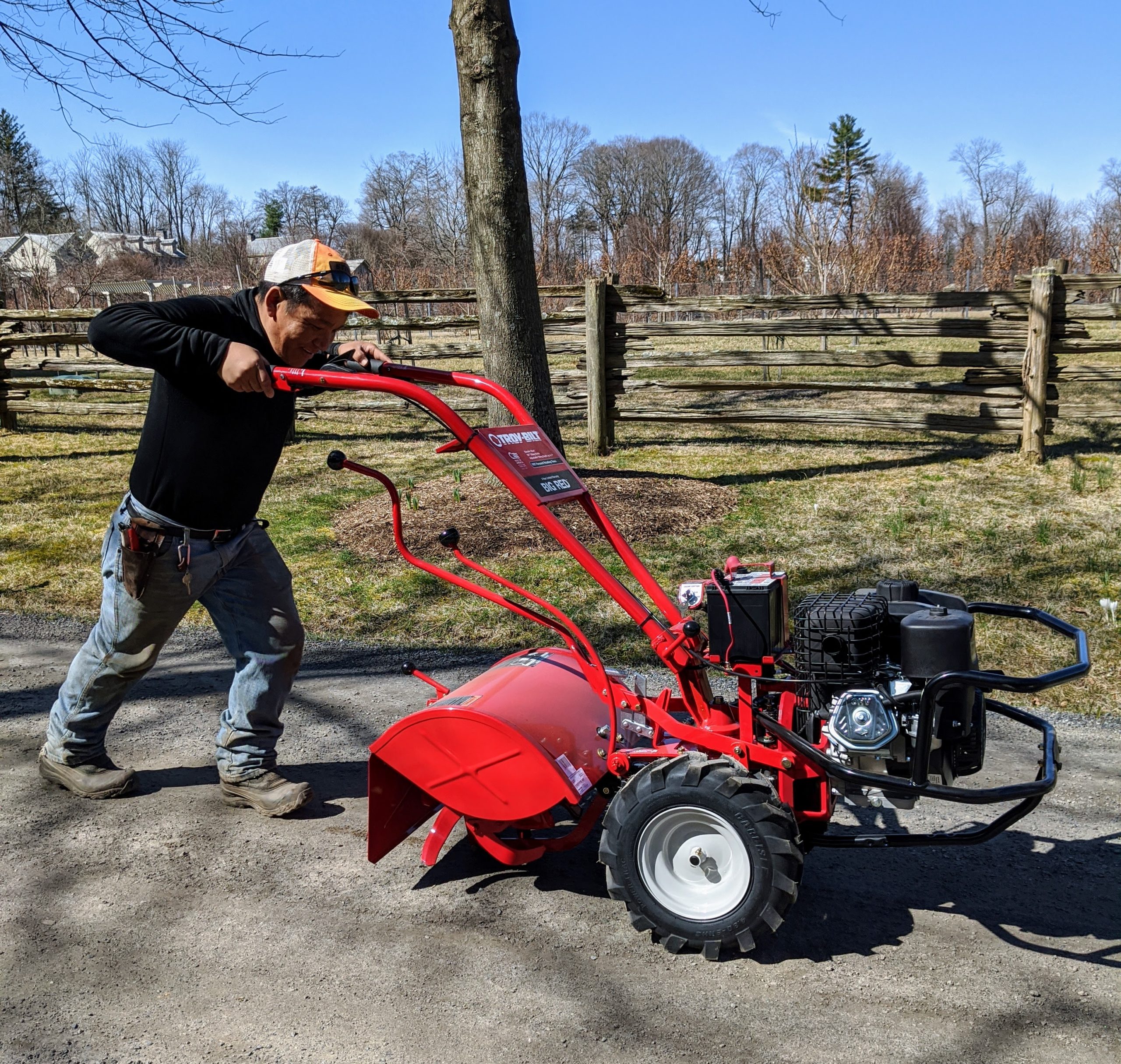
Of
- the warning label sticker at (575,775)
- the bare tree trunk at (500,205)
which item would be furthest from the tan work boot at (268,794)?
the bare tree trunk at (500,205)

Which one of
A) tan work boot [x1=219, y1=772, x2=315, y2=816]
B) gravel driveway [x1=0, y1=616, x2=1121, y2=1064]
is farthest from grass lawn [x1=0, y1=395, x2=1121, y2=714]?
tan work boot [x1=219, y1=772, x2=315, y2=816]

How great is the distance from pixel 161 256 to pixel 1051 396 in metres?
78.2

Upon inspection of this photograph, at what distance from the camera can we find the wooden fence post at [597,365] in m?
10.7

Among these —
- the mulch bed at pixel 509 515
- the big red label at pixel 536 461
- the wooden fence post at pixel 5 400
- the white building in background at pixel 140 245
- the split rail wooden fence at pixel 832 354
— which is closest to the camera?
the big red label at pixel 536 461

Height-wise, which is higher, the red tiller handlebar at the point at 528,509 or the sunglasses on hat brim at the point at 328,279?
the sunglasses on hat brim at the point at 328,279

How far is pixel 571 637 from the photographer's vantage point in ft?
11.0

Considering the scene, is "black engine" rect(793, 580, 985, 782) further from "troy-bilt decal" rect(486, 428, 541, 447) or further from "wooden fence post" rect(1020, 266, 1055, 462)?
"wooden fence post" rect(1020, 266, 1055, 462)

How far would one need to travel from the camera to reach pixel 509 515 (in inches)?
316

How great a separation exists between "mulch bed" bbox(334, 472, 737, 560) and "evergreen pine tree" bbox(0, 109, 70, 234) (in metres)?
36.8

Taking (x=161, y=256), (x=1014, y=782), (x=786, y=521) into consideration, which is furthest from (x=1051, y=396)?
(x=161, y=256)

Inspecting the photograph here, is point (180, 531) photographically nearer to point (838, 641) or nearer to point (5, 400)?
point (838, 641)

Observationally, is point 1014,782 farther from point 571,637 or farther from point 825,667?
point 571,637

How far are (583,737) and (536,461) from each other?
866 mm

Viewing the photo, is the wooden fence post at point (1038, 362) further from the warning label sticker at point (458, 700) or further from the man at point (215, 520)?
the warning label sticker at point (458, 700)
